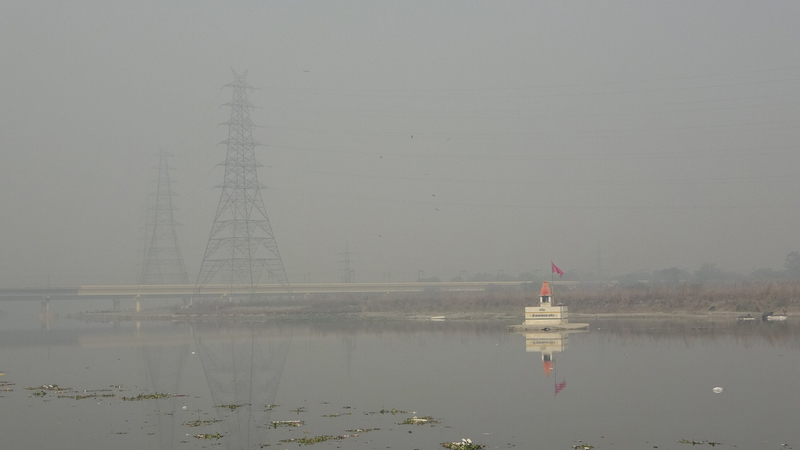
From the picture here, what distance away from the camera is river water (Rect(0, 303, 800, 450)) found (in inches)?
885

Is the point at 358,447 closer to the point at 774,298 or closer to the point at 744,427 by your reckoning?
the point at 744,427

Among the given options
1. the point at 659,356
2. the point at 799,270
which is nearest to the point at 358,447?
the point at 659,356

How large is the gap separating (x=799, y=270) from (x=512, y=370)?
562 ft

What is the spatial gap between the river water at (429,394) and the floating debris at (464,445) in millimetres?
399

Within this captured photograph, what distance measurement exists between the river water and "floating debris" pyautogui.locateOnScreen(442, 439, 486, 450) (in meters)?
0.40

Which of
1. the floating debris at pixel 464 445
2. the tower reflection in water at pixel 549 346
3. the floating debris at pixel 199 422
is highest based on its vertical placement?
the floating debris at pixel 464 445

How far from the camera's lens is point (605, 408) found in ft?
86.2

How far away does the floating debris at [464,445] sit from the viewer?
2009 centimetres

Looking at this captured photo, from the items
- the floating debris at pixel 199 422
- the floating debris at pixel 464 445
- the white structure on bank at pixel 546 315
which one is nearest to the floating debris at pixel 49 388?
the floating debris at pixel 199 422

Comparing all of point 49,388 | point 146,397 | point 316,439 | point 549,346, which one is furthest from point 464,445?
point 549,346

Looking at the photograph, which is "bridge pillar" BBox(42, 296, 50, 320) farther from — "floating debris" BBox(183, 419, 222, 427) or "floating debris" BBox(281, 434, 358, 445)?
"floating debris" BBox(281, 434, 358, 445)

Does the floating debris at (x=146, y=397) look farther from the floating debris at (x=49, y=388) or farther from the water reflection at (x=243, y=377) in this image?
the floating debris at (x=49, y=388)

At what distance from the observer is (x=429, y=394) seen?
102 ft

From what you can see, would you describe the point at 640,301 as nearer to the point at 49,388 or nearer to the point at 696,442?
the point at 49,388
